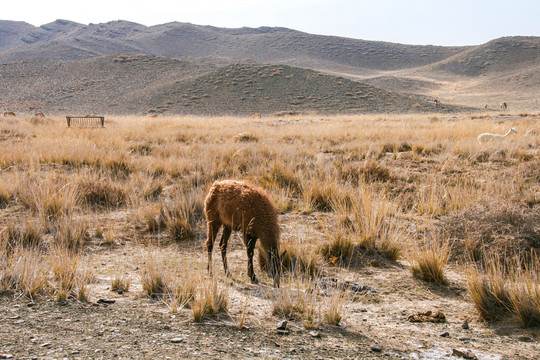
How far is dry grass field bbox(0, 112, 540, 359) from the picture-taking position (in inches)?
113

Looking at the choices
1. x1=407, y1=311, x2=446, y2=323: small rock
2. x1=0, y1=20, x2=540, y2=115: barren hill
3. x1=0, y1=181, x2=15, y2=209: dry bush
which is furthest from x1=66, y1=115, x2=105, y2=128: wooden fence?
x1=407, y1=311, x2=446, y2=323: small rock

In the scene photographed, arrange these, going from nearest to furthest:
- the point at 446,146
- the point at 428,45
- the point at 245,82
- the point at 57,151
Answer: the point at 57,151 → the point at 446,146 → the point at 245,82 → the point at 428,45

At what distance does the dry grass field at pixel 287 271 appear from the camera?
2.87 m

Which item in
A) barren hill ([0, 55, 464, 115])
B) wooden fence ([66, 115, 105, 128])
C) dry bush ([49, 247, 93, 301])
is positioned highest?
barren hill ([0, 55, 464, 115])

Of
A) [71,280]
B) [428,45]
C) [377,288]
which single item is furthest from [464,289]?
[428,45]

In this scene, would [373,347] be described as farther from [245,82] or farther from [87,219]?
[245,82]

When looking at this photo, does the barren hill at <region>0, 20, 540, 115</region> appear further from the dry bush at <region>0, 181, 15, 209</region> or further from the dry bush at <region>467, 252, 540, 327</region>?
the dry bush at <region>467, 252, 540, 327</region>

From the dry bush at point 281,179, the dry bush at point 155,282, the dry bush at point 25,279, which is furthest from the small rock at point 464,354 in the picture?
the dry bush at point 281,179

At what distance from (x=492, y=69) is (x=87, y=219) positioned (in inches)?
3383

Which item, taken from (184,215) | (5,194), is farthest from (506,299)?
(5,194)

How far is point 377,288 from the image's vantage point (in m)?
4.17

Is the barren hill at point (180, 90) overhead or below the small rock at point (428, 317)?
overhead

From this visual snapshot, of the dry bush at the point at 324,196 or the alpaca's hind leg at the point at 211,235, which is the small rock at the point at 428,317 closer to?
the alpaca's hind leg at the point at 211,235

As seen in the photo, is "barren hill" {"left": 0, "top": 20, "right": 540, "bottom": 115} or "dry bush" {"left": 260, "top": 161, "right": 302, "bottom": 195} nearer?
"dry bush" {"left": 260, "top": 161, "right": 302, "bottom": 195}
